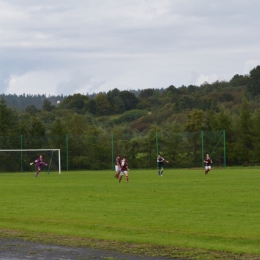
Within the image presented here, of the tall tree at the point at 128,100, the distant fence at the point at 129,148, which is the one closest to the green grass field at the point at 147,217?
the distant fence at the point at 129,148

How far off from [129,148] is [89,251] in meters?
50.8

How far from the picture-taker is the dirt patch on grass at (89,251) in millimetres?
12648

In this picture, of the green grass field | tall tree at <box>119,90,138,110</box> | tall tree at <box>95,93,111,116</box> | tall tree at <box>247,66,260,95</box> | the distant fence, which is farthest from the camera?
tall tree at <box>119,90,138,110</box>

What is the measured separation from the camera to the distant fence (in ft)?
204

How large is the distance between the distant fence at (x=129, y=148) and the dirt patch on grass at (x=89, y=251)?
1838 inches

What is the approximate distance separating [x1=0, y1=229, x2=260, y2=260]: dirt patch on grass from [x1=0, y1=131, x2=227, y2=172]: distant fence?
46.7m

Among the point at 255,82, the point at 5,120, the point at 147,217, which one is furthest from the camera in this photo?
the point at 255,82

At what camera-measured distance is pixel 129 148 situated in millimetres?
64125

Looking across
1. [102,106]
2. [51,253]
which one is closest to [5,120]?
[51,253]

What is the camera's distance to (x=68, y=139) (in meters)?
63.4

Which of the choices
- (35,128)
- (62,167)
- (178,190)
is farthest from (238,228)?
(35,128)

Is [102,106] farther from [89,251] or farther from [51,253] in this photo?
[51,253]

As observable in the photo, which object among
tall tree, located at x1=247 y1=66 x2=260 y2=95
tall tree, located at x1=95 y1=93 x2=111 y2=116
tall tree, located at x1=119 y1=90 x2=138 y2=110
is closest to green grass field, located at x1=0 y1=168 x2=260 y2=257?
tall tree, located at x1=247 y1=66 x2=260 y2=95

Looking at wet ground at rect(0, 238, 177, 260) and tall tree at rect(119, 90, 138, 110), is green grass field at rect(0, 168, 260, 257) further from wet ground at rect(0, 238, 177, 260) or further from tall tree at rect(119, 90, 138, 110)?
tall tree at rect(119, 90, 138, 110)
